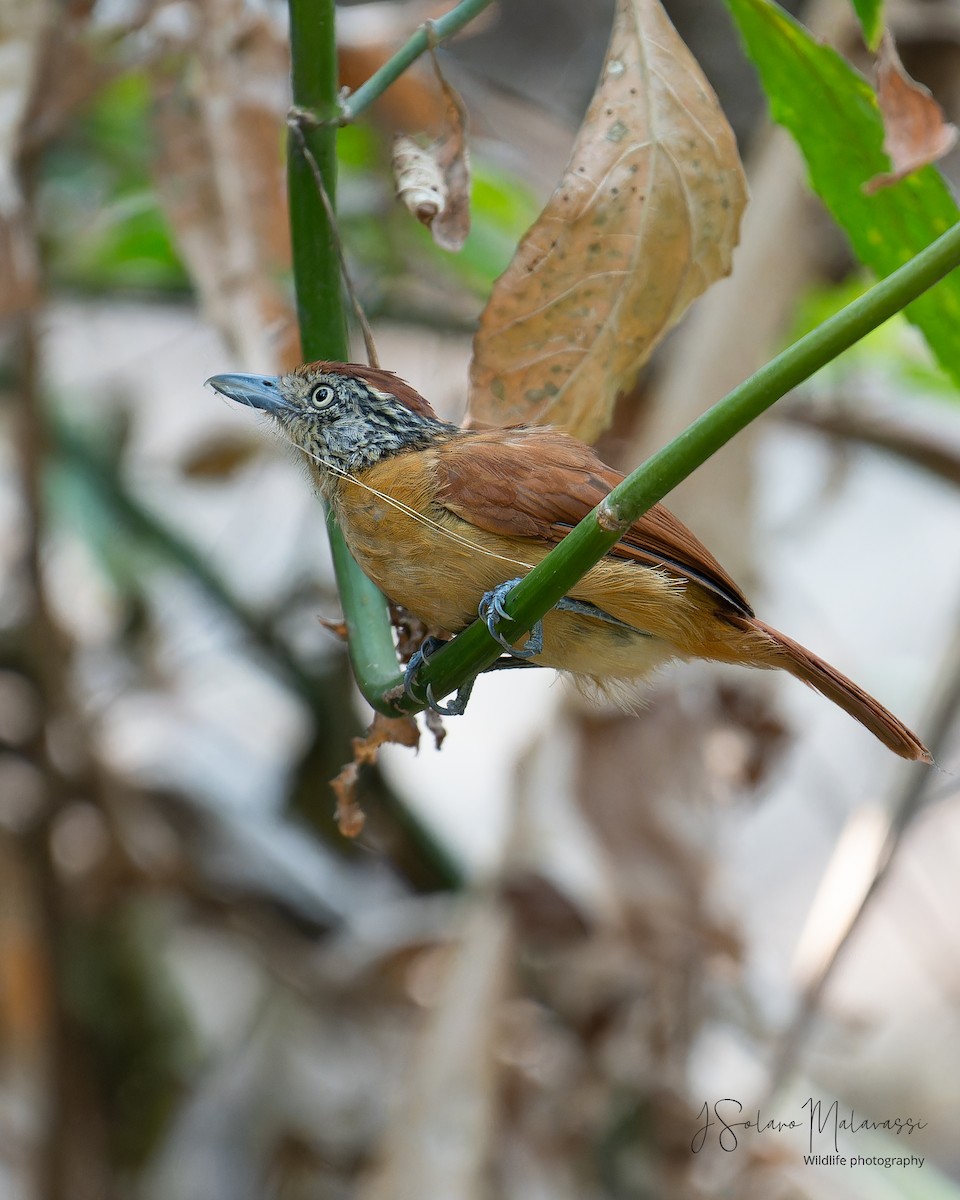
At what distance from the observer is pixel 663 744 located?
2.61m

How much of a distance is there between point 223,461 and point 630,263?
212cm

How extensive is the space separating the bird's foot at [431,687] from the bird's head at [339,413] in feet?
0.77

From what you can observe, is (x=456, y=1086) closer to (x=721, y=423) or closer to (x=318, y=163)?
(x=318, y=163)

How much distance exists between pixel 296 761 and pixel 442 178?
92.0 inches

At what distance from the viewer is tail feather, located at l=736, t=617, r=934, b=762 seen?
4.42 ft

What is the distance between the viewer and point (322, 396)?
4.98ft

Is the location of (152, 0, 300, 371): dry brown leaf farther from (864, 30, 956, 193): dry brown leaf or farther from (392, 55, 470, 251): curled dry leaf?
(864, 30, 956, 193): dry brown leaf

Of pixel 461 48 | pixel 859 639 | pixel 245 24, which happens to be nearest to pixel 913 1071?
pixel 859 639

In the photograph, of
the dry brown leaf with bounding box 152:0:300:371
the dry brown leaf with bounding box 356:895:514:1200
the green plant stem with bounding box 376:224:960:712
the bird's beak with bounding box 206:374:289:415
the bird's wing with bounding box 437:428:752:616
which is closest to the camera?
the green plant stem with bounding box 376:224:960:712

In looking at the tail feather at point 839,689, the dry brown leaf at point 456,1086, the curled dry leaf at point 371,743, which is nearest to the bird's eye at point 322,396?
the curled dry leaf at point 371,743

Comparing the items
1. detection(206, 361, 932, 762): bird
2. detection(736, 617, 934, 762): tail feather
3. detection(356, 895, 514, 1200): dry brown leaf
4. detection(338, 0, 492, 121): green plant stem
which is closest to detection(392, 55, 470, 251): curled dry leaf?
detection(338, 0, 492, 121): green plant stem

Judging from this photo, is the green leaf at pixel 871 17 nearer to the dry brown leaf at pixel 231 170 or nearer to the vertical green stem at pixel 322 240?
the vertical green stem at pixel 322 240

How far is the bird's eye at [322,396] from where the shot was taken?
149 centimetres

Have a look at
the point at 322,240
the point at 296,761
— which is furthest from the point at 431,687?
the point at 296,761
